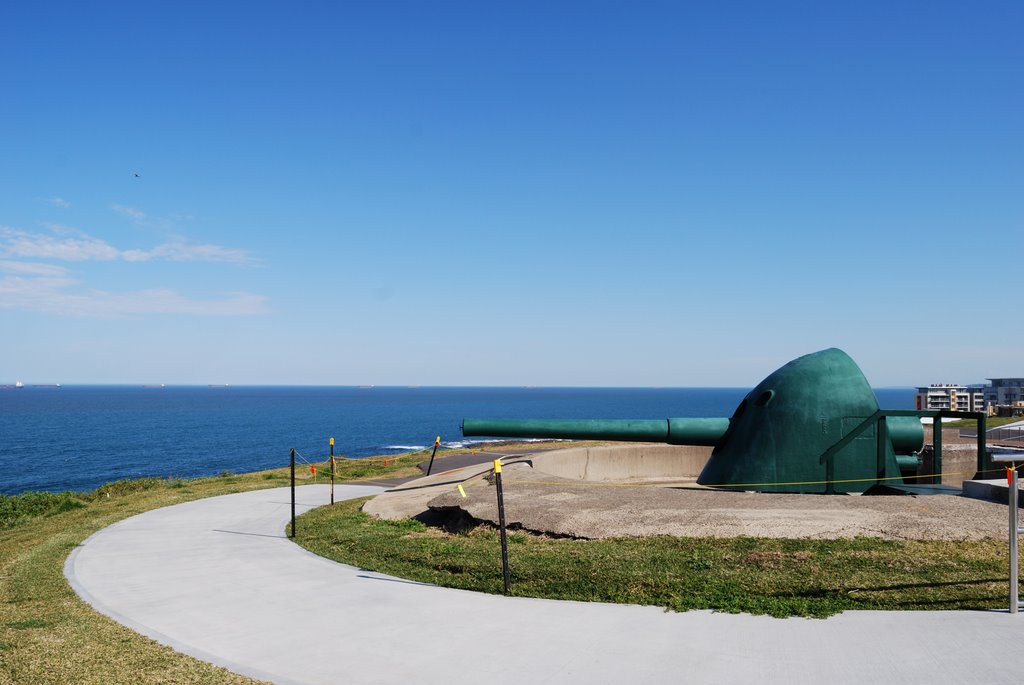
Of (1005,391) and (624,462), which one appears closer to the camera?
(624,462)

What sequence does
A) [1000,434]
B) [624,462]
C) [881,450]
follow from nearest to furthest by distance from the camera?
[881,450] < [624,462] < [1000,434]

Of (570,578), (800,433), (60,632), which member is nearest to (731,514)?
(570,578)

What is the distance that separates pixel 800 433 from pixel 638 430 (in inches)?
121

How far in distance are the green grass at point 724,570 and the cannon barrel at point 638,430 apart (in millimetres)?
3665

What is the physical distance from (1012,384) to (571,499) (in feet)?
492

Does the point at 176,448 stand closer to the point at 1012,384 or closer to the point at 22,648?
the point at 22,648

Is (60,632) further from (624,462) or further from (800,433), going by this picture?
(624,462)

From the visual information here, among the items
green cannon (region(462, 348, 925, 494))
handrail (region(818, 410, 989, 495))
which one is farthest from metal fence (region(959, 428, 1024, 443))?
green cannon (region(462, 348, 925, 494))

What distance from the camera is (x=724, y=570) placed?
29.0 feet

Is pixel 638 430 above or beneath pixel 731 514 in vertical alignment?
above

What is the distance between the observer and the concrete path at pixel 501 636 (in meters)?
5.85

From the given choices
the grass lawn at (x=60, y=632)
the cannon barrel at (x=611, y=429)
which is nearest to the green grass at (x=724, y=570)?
the grass lawn at (x=60, y=632)

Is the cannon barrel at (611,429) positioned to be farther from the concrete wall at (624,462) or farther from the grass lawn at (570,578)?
the concrete wall at (624,462)

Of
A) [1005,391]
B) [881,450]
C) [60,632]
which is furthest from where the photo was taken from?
[1005,391]
